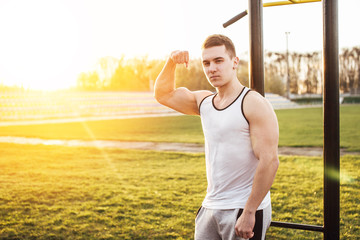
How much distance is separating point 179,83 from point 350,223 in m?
45.6

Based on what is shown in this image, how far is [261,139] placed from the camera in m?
1.85

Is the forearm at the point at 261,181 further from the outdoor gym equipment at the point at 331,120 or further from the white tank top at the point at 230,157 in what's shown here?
the outdoor gym equipment at the point at 331,120

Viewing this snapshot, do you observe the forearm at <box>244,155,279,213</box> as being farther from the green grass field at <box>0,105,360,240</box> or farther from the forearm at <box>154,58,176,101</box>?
the green grass field at <box>0,105,360,240</box>

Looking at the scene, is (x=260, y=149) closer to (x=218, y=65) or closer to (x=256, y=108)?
(x=256, y=108)

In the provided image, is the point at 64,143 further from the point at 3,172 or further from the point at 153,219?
the point at 153,219

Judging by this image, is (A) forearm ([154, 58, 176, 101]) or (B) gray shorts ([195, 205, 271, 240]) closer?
(B) gray shorts ([195, 205, 271, 240])

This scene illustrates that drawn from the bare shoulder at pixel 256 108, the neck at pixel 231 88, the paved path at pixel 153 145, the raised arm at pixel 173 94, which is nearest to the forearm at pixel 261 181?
the bare shoulder at pixel 256 108

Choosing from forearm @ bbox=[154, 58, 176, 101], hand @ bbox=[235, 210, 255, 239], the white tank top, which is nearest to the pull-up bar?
forearm @ bbox=[154, 58, 176, 101]

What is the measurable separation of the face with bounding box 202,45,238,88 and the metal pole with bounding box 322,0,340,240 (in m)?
0.62

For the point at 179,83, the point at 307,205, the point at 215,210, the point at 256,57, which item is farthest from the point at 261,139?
the point at 179,83

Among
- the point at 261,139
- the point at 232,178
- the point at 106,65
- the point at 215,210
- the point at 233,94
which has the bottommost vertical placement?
the point at 215,210

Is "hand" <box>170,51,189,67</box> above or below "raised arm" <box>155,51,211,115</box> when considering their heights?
above

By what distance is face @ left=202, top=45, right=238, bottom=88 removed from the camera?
202 cm

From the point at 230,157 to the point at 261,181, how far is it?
225 millimetres
